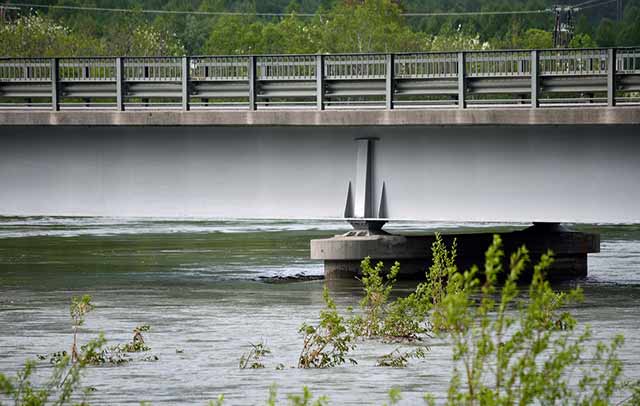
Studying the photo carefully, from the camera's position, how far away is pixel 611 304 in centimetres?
2898

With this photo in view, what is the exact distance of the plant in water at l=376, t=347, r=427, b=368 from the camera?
68.1ft

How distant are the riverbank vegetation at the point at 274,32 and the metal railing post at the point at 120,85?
60.9 meters

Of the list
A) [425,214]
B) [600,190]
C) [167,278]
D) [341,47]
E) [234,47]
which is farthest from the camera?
[234,47]

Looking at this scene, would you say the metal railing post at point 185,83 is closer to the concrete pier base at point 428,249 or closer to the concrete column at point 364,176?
the concrete column at point 364,176

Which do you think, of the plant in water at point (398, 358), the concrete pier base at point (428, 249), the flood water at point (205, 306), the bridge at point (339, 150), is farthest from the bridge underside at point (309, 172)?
the plant in water at point (398, 358)

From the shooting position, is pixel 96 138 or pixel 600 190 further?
pixel 96 138

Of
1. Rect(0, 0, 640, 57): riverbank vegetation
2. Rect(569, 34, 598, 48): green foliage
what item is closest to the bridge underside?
Rect(0, 0, 640, 57): riverbank vegetation

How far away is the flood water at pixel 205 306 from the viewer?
1933 cm

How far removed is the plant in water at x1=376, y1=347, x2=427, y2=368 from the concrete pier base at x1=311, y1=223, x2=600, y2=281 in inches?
435

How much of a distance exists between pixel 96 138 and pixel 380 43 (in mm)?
78300

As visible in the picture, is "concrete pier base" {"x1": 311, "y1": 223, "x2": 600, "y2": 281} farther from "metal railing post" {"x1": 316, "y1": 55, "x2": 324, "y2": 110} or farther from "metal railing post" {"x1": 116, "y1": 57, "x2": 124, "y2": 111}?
"metal railing post" {"x1": 116, "y1": 57, "x2": 124, "y2": 111}

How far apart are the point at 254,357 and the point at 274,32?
9532cm

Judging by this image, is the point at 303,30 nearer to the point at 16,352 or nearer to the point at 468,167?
the point at 468,167

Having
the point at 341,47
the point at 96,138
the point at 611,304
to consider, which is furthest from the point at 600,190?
the point at 341,47
